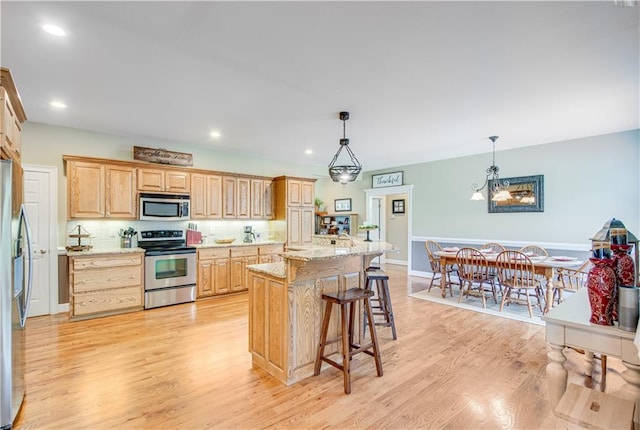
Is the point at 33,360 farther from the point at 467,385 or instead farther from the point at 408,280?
the point at 408,280

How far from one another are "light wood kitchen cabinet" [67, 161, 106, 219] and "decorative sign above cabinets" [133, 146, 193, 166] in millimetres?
551

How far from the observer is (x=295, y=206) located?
6.38m

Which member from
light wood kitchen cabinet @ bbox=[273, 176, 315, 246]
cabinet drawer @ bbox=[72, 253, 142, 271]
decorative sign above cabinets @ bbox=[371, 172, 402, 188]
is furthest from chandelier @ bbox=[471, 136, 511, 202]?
cabinet drawer @ bbox=[72, 253, 142, 271]

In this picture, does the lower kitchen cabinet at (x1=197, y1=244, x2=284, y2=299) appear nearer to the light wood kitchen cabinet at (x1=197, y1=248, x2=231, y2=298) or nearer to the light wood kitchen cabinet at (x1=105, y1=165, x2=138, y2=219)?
the light wood kitchen cabinet at (x1=197, y1=248, x2=231, y2=298)

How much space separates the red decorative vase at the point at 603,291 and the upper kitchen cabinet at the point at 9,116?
3.46m

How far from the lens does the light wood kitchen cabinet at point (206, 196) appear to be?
542 cm

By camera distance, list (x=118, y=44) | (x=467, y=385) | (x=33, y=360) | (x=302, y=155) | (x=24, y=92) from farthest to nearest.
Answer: (x=302, y=155) → (x=24, y=92) → (x=33, y=360) → (x=467, y=385) → (x=118, y=44)

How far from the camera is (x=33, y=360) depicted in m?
2.98

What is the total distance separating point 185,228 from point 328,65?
13.3 ft

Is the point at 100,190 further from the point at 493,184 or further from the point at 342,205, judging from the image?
the point at 493,184

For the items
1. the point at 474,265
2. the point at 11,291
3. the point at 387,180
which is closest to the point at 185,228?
the point at 11,291

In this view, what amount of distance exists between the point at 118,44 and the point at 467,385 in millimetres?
3857

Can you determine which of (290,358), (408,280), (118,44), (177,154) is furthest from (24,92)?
(408,280)

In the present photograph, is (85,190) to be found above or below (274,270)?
above
